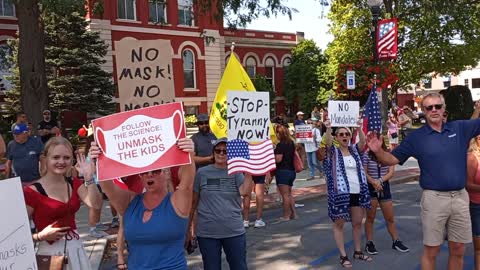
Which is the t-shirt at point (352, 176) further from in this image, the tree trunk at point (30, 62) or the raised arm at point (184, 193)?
the tree trunk at point (30, 62)

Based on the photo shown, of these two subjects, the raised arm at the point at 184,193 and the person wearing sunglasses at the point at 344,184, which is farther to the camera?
the person wearing sunglasses at the point at 344,184

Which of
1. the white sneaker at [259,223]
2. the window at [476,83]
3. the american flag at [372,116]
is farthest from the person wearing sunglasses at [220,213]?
the window at [476,83]

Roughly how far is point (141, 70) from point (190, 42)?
28735 millimetres

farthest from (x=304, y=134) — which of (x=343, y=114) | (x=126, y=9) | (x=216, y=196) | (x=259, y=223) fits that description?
(x=126, y=9)

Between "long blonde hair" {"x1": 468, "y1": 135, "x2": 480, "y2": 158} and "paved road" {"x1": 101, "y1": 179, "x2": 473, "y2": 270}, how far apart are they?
160cm

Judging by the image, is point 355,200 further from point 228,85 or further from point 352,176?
point 228,85

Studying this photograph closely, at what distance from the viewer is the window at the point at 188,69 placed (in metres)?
34.0

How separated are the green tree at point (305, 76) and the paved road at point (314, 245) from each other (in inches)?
1246

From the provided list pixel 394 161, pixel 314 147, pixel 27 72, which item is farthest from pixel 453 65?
pixel 394 161

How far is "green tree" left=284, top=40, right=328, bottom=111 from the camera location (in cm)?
4059

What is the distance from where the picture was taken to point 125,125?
306 centimetres

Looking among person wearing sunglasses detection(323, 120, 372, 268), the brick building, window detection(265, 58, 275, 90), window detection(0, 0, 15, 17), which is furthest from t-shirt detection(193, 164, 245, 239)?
window detection(265, 58, 275, 90)

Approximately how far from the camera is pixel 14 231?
285 cm

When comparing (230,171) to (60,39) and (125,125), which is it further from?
(60,39)
